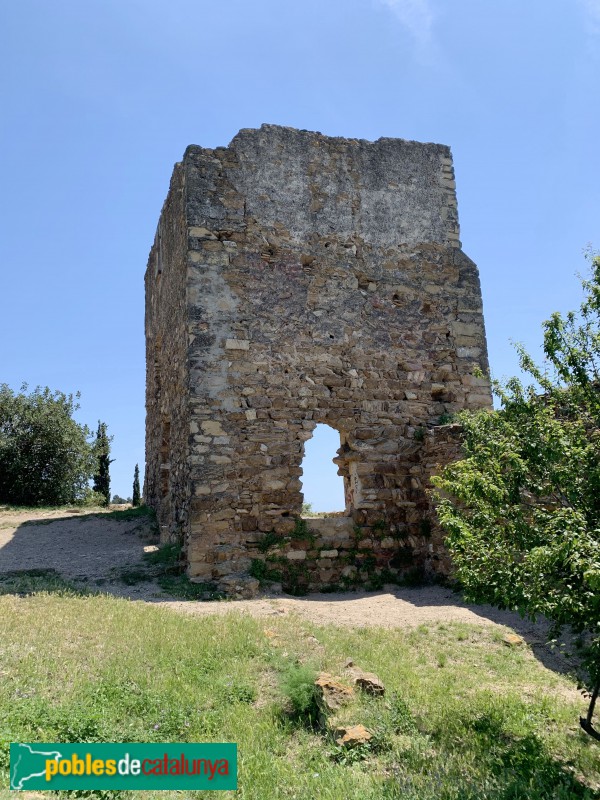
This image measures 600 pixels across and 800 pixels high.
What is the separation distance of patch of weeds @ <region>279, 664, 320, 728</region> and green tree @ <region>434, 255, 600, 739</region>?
5.11 feet

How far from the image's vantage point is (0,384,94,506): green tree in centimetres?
2052

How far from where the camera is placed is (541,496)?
4.99m

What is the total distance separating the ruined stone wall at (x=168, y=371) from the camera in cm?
1077

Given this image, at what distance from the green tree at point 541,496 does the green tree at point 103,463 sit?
2066 cm

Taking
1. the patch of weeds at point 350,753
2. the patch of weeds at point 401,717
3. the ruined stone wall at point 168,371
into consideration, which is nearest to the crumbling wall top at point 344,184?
the ruined stone wall at point 168,371

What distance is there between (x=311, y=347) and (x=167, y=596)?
4455 millimetres

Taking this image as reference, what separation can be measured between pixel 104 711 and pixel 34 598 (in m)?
3.51

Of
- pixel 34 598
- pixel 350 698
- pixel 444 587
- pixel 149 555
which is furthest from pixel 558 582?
pixel 149 555

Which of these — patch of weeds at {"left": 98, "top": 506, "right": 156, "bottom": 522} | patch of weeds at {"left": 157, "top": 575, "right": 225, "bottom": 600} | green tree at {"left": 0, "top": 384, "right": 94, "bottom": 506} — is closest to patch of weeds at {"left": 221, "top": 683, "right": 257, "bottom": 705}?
patch of weeds at {"left": 157, "top": 575, "right": 225, "bottom": 600}

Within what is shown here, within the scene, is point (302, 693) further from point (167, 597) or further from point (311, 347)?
point (311, 347)

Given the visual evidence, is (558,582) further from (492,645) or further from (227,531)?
(227,531)

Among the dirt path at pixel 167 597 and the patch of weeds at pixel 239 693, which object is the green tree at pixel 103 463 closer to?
the dirt path at pixel 167 597

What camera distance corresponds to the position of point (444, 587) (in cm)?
973

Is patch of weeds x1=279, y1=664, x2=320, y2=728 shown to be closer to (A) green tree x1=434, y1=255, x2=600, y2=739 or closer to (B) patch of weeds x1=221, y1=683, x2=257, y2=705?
(B) patch of weeds x1=221, y1=683, x2=257, y2=705
